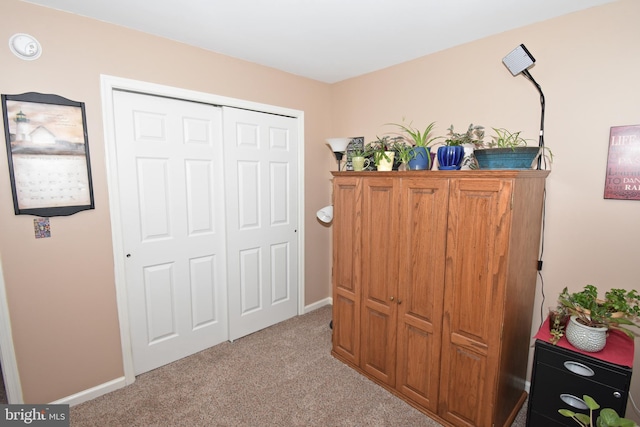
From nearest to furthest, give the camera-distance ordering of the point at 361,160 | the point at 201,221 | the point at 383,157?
the point at 383,157
the point at 361,160
the point at 201,221

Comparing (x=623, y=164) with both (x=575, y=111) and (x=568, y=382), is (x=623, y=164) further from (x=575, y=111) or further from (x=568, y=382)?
(x=568, y=382)

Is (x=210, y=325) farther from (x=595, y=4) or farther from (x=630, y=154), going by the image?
(x=595, y=4)

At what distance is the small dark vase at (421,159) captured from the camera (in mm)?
2113

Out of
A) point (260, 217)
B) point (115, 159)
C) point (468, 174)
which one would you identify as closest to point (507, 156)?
point (468, 174)

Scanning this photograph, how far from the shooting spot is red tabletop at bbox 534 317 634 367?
152cm

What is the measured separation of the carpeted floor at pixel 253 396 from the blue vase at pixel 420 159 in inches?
64.4

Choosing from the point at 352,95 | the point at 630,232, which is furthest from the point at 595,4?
the point at 352,95

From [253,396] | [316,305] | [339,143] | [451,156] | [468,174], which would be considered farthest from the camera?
[316,305]

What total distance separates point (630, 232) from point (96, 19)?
3.51 meters

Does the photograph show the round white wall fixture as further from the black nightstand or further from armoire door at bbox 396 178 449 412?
the black nightstand

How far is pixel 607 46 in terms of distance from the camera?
1.77 metres

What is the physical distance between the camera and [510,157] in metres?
1.73

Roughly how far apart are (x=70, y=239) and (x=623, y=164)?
3399 mm

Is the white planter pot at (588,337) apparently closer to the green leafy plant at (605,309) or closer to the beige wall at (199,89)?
the green leafy plant at (605,309)
